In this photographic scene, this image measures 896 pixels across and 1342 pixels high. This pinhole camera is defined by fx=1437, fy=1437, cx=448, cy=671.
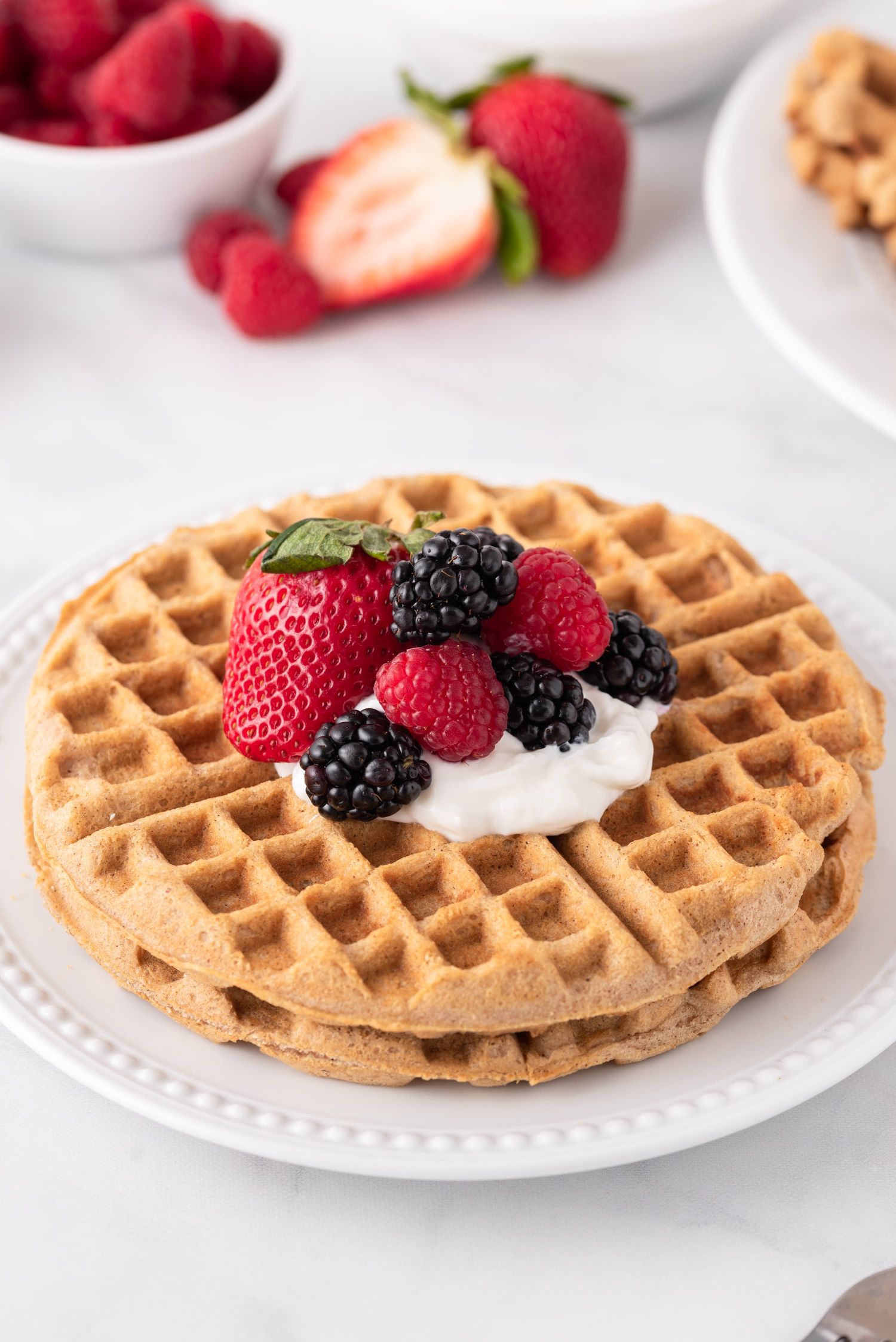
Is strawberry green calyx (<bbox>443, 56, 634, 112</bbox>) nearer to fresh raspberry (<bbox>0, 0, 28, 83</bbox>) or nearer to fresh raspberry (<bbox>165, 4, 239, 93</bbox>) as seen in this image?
fresh raspberry (<bbox>165, 4, 239, 93</bbox>)

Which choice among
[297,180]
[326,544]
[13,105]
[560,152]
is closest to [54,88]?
[13,105]

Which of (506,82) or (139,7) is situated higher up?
(139,7)

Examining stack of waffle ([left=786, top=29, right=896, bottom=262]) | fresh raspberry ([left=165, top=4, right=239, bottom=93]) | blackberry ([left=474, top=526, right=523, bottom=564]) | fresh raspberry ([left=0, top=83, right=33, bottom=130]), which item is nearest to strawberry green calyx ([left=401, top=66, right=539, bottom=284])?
fresh raspberry ([left=165, top=4, right=239, bottom=93])

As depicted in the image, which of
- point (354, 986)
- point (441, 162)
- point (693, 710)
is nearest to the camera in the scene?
point (354, 986)

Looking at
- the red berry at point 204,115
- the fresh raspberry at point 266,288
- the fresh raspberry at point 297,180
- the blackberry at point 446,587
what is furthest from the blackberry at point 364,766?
the fresh raspberry at point 297,180

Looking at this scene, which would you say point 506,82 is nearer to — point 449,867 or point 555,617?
point 555,617

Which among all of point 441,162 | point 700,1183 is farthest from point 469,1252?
point 441,162

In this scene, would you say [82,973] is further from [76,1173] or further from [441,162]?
[441,162]
